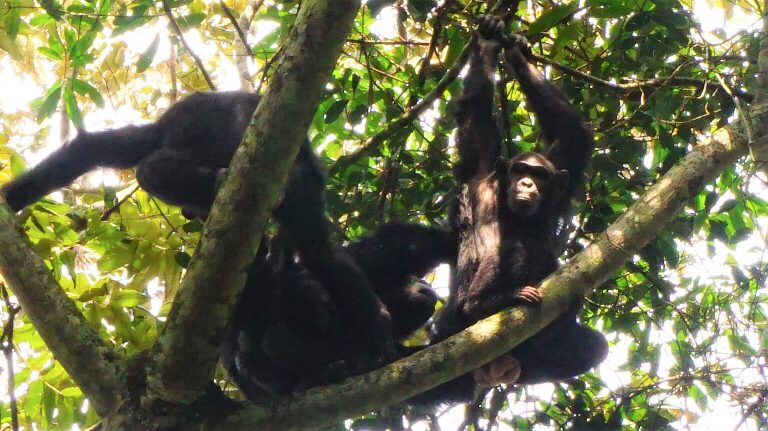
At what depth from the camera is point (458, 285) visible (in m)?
6.56

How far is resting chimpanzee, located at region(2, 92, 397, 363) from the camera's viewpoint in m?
5.22

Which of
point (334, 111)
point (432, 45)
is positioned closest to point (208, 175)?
point (334, 111)

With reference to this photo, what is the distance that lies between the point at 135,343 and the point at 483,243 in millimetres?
2895

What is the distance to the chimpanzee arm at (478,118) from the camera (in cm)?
678

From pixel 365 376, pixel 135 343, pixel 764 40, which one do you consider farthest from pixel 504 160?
pixel 135 343

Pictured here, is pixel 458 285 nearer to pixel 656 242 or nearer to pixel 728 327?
pixel 656 242

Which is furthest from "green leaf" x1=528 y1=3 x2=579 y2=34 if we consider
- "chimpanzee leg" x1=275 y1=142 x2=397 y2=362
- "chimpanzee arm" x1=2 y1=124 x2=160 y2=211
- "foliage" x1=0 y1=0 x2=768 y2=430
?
"chimpanzee arm" x1=2 y1=124 x2=160 y2=211

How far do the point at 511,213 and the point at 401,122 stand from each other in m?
1.25

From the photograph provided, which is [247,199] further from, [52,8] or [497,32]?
[497,32]

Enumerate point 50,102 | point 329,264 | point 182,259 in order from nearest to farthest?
point 329,264, point 182,259, point 50,102

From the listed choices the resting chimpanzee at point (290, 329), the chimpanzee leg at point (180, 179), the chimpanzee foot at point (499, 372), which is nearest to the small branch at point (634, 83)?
the resting chimpanzee at point (290, 329)

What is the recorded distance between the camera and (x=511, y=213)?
22.1ft

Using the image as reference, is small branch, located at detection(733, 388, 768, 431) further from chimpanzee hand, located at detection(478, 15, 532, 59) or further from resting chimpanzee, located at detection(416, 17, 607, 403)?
chimpanzee hand, located at detection(478, 15, 532, 59)

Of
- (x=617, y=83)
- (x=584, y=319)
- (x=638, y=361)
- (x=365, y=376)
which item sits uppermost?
(x=617, y=83)
